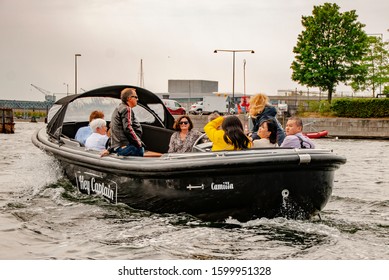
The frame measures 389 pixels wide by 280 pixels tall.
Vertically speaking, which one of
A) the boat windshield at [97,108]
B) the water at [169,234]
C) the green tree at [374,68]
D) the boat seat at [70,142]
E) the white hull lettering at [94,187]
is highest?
the green tree at [374,68]

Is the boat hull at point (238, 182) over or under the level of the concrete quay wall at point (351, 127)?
over

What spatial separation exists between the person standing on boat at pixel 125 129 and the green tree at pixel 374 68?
36.4 meters

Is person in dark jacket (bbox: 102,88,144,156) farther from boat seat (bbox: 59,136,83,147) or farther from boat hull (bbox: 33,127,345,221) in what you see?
boat seat (bbox: 59,136,83,147)

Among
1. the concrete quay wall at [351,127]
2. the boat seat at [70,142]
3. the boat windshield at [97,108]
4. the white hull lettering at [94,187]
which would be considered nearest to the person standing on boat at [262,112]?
the white hull lettering at [94,187]

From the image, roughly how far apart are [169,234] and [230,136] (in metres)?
1.41

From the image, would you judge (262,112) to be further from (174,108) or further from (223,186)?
(174,108)

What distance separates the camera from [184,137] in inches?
374

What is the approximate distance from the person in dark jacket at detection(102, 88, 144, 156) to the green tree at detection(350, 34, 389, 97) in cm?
3638

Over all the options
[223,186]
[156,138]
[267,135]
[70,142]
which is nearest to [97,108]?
[156,138]

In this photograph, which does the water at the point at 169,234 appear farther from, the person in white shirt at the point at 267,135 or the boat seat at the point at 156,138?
the boat seat at the point at 156,138

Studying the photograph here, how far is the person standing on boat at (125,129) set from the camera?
903cm

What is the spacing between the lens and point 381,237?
8.03 m
